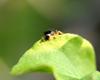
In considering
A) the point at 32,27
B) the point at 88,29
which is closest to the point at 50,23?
the point at 32,27

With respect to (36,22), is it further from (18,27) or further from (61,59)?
(61,59)

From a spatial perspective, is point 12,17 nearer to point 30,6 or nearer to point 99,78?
point 30,6

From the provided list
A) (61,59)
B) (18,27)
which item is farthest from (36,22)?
(61,59)

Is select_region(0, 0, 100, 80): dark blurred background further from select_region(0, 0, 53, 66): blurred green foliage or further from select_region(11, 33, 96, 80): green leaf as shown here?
select_region(11, 33, 96, 80): green leaf

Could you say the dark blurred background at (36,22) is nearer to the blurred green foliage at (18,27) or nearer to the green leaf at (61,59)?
the blurred green foliage at (18,27)

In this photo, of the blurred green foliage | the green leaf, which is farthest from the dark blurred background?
the green leaf

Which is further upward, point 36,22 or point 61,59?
point 36,22
